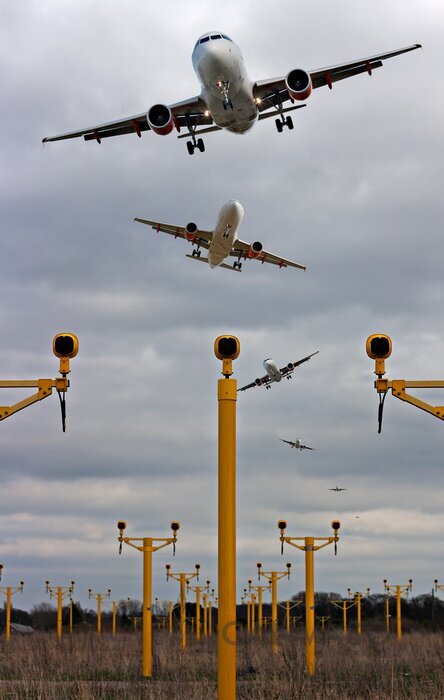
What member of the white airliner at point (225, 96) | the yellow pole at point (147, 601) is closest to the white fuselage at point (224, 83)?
the white airliner at point (225, 96)

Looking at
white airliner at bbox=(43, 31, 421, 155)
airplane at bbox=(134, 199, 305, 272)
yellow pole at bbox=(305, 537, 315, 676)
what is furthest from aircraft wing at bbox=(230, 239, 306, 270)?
yellow pole at bbox=(305, 537, 315, 676)

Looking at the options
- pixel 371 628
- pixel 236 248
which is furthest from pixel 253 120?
pixel 371 628

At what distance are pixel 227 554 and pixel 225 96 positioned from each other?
22.8 meters

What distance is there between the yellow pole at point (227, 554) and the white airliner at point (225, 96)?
21.2 metres

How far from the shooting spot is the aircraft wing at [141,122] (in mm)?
33812

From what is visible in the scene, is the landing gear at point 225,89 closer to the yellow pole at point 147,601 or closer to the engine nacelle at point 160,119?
the engine nacelle at point 160,119

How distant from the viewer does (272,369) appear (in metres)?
56.0

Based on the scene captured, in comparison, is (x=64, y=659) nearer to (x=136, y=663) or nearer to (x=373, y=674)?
(x=136, y=663)

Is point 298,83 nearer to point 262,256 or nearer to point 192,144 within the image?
point 192,144

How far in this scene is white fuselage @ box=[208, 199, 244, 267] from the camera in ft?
140

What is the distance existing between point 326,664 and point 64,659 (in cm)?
711

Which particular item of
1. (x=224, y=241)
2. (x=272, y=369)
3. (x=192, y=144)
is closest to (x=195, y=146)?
(x=192, y=144)

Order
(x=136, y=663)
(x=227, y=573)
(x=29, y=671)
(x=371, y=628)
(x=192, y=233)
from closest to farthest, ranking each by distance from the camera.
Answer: (x=227, y=573) → (x=29, y=671) → (x=136, y=663) → (x=192, y=233) → (x=371, y=628)

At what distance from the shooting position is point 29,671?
78.5 feet
